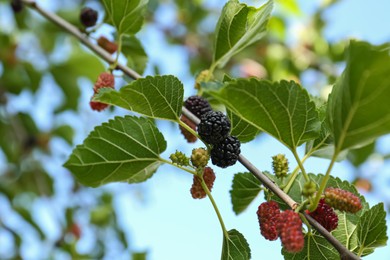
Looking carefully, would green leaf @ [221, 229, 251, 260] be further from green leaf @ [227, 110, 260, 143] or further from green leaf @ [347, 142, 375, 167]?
green leaf @ [347, 142, 375, 167]

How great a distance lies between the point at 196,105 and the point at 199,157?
20cm

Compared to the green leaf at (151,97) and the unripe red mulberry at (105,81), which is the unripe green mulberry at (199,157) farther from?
the unripe red mulberry at (105,81)

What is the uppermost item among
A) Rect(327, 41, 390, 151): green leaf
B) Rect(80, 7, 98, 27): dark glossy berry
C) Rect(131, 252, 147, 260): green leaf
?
Rect(80, 7, 98, 27): dark glossy berry

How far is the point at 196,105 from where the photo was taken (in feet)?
3.83

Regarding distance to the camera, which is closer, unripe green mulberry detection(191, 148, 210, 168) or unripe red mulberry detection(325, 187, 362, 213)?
unripe red mulberry detection(325, 187, 362, 213)

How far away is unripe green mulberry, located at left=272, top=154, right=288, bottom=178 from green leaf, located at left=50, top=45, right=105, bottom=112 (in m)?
1.81

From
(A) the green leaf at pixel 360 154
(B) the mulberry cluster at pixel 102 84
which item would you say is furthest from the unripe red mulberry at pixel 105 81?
(A) the green leaf at pixel 360 154

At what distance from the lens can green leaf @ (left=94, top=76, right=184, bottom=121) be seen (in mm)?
957

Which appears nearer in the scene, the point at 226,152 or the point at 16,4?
the point at 226,152

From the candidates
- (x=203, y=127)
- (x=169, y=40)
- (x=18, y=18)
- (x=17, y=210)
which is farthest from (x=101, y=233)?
(x=203, y=127)

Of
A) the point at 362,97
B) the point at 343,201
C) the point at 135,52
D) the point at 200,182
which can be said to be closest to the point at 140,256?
the point at 135,52

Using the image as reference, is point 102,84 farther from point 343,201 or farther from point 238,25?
point 343,201

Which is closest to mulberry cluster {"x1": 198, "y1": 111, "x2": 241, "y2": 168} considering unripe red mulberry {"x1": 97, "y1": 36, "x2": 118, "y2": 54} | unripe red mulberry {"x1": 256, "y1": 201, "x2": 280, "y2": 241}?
unripe red mulberry {"x1": 256, "y1": 201, "x2": 280, "y2": 241}

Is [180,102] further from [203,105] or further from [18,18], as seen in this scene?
[18,18]
